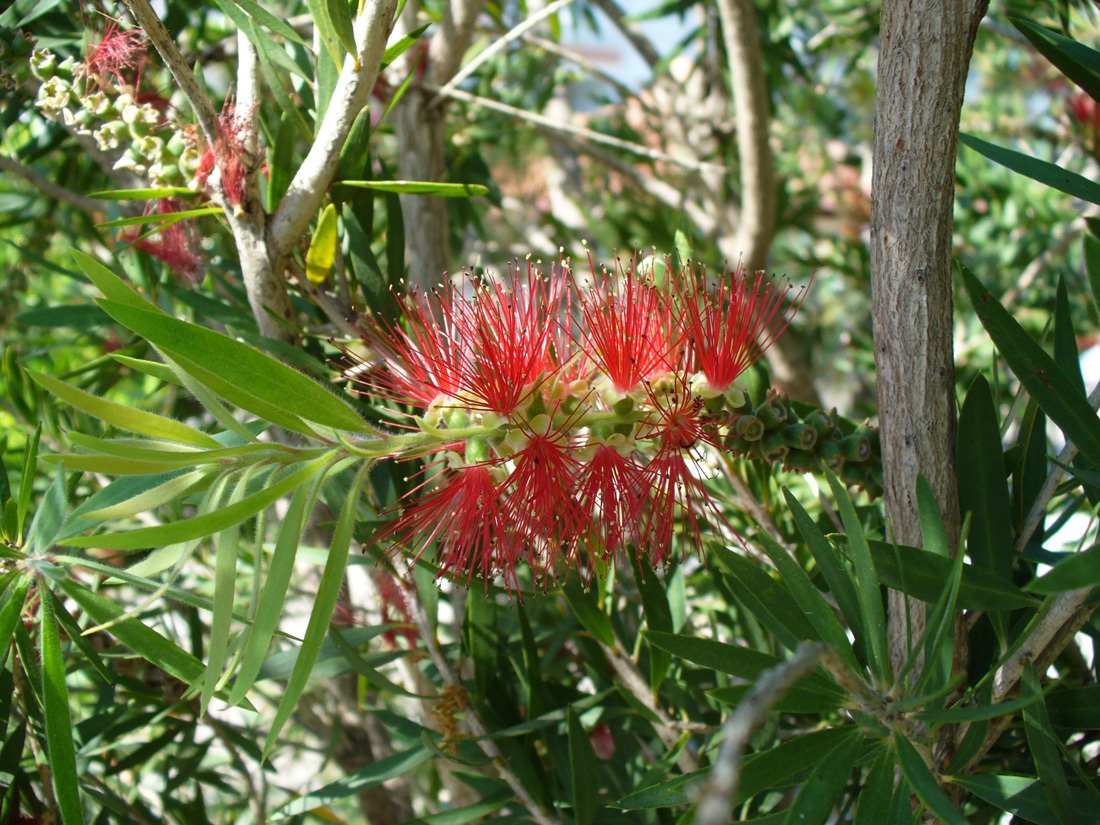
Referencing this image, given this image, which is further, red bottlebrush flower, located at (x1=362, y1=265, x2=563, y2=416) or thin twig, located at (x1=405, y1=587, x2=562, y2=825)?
thin twig, located at (x1=405, y1=587, x2=562, y2=825)

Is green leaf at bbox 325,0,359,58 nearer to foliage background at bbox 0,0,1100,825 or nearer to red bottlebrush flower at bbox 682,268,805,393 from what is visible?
foliage background at bbox 0,0,1100,825

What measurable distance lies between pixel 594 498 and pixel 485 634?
25 cm

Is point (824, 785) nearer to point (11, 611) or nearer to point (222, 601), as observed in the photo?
point (222, 601)

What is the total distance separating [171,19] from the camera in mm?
1069

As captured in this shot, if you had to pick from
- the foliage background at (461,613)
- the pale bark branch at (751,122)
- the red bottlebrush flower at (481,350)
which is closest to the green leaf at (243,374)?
the foliage background at (461,613)

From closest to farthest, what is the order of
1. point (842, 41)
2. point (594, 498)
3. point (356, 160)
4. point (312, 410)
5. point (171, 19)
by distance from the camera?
point (312, 410) < point (594, 498) < point (356, 160) < point (171, 19) < point (842, 41)

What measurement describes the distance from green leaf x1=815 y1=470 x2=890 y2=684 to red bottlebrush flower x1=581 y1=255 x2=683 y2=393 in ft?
0.59

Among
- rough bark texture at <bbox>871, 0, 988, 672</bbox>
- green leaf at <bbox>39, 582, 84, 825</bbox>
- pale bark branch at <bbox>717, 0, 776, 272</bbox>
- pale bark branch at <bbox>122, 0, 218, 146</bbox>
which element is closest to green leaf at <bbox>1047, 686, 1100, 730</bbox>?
rough bark texture at <bbox>871, 0, 988, 672</bbox>

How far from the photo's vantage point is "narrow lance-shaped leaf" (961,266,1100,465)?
1.87 feet

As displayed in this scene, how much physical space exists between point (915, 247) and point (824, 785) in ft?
1.08

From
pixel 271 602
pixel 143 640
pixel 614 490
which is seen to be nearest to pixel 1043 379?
pixel 614 490

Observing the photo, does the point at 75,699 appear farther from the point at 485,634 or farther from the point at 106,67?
the point at 106,67

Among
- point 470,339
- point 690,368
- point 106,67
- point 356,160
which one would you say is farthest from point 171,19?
point 690,368

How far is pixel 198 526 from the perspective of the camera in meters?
0.45
